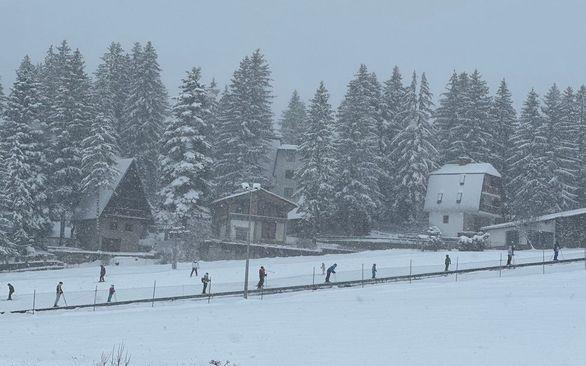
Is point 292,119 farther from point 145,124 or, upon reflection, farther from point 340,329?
point 340,329

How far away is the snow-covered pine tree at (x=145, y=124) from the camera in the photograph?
81.1 m

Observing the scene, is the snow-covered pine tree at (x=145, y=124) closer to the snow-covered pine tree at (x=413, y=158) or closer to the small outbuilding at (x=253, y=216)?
the small outbuilding at (x=253, y=216)

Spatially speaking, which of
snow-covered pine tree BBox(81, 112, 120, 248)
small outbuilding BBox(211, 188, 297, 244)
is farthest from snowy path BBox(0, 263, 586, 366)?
small outbuilding BBox(211, 188, 297, 244)

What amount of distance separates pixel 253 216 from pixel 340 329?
149 ft

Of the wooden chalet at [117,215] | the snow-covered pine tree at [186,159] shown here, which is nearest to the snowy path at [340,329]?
the snow-covered pine tree at [186,159]

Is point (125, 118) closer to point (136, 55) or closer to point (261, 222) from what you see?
point (136, 55)

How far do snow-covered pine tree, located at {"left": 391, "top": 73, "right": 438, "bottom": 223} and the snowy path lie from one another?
3919 cm

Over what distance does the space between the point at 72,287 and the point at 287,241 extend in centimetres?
3047

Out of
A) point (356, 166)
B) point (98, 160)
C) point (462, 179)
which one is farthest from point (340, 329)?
point (462, 179)

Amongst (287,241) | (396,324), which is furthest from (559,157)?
(396,324)

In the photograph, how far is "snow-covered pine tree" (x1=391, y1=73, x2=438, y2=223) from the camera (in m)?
82.4

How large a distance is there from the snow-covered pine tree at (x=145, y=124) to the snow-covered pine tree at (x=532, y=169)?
1422 inches

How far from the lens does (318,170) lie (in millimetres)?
74562

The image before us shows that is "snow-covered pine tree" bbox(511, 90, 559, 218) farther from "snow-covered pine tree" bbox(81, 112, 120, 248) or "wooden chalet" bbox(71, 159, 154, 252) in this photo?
"snow-covered pine tree" bbox(81, 112, 120, 248)
